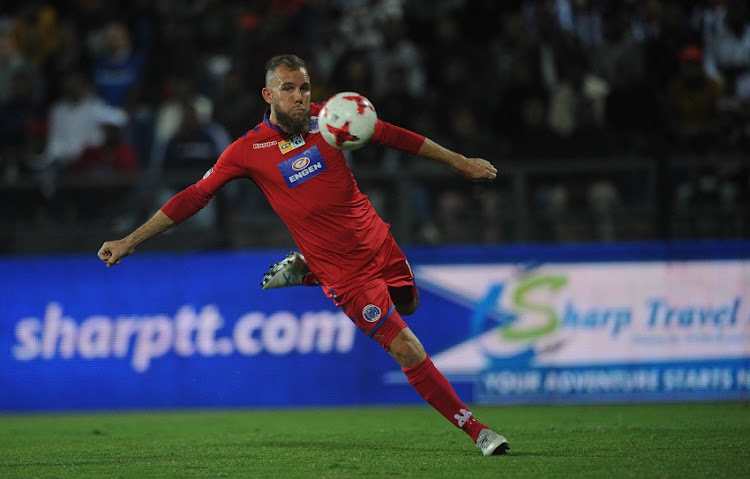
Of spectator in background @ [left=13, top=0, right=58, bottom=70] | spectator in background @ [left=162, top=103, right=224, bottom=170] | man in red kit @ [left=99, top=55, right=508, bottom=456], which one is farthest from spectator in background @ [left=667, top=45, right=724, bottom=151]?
spectator in background @ [left=13, top=0, right=58, bottom=70]

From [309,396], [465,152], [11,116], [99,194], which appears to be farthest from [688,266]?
[11,116]

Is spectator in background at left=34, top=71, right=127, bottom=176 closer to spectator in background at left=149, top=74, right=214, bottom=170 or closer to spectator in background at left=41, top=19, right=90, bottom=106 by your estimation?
spectator in background at left=149, top=74, right=214, bottom=170

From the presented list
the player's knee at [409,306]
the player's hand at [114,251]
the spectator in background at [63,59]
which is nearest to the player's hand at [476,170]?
the player's knee at [409,306]

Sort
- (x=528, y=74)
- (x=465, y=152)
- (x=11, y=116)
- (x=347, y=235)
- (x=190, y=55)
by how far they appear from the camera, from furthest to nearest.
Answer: (x=190, y=55) < (x=11, y=116) < (x=528, y=74) < (x=465, y=152) < (x=347, y=235)

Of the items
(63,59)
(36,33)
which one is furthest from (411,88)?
(36,33)

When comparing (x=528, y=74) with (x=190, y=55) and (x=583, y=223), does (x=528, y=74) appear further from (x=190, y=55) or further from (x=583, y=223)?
(x=190, y=55)

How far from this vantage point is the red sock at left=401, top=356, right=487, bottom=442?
23.7 feet

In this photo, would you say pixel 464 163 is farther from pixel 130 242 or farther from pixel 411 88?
pixel 411 88

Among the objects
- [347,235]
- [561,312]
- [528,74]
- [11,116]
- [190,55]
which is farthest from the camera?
[190,55]

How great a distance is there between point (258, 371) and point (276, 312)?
0.68 meters

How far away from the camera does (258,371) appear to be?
39.9 ft

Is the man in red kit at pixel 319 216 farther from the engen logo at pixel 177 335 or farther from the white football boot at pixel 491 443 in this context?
the engen logo at pixel 177 335

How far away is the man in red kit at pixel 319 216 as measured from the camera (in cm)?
737

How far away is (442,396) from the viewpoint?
23.8 ft
